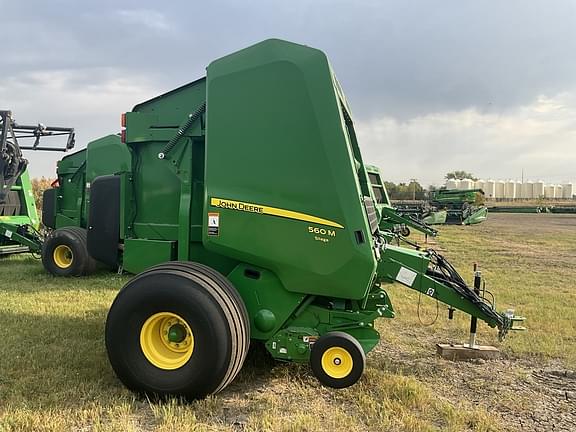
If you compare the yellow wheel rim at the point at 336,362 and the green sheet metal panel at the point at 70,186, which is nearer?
the yellow wheel rim at the point at 336,362

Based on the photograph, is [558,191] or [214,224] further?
[558,191]

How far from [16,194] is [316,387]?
960cm

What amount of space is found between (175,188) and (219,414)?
1.93 m

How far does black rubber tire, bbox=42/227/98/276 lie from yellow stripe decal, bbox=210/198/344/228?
5796 mm

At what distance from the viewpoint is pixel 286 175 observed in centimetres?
357

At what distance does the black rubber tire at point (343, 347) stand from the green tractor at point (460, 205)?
25.5 m

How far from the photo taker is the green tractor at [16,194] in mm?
9938

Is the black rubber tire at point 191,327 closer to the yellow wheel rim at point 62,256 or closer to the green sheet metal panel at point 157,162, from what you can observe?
the green sheet metal panel at point 157,162

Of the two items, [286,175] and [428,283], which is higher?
[286,175]

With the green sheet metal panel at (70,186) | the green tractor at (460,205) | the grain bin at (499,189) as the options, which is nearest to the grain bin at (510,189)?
the grain bin at (499,189)

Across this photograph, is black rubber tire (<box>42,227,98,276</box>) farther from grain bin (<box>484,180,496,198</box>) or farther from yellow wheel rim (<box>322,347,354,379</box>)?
grain bin (<box>484,180,496,198</box>)

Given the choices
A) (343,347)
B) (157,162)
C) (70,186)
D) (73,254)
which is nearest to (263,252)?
(343,347)

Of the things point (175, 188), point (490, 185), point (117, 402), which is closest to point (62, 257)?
point (175, 188)

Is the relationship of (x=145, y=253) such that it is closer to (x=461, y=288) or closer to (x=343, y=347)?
(x=343, y=347)
